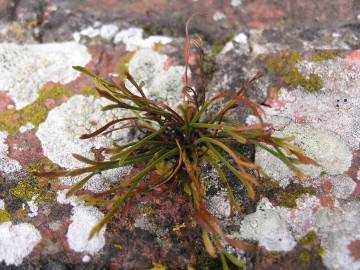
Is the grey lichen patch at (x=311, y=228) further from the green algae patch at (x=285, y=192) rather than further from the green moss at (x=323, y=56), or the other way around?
the green moss at (x=323, y=56)

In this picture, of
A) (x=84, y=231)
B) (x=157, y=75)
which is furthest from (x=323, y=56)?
(x=84, y=231)

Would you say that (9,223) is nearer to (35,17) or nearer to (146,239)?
(146,239)

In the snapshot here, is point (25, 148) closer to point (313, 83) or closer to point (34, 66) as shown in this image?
point (34, 66)

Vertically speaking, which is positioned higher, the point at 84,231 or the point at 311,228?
the point at 311,228

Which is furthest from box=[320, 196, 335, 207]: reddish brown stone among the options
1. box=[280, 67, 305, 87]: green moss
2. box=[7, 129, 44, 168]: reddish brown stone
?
box=[7, 129, 44, 168]: reddish brown stone

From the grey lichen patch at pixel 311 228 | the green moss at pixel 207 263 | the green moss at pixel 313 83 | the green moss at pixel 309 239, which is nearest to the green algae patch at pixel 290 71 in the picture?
the green moss at pixel 313 83

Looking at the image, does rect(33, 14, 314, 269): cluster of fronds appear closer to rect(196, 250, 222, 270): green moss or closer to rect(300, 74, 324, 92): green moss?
rect(196, 250, 222, 270): green moss

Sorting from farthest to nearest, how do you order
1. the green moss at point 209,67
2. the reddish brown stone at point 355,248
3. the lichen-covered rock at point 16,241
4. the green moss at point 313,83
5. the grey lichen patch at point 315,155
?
the green moss at point 209,67 < the green moss at point 313,83 < the grey lichen patch at point 315,155 < the lichen-covered rock at point 16,241 < the reddish brown stone at point 355,248

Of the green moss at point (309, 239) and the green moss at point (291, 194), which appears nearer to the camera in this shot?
the green moss at point (309, 239)
